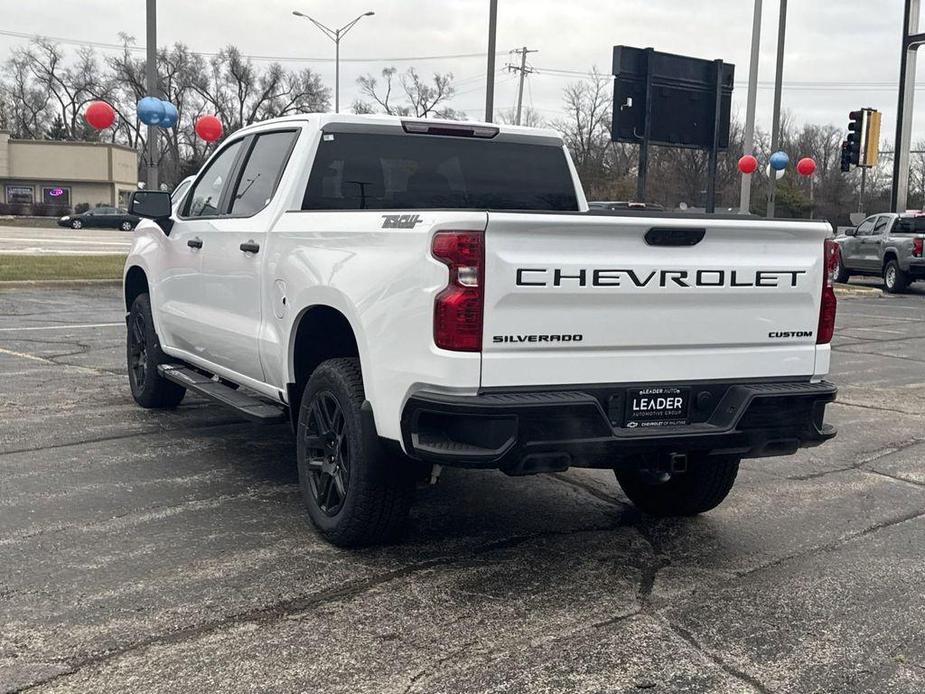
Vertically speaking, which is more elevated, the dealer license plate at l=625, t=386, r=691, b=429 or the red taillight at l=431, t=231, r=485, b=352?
the red taillight at l=431, t=231, r=485, b=352

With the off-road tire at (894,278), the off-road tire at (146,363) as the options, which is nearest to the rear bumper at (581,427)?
the off-road tire at (146,363)

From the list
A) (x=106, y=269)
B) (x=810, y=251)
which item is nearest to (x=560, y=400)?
(x=810, y=251)

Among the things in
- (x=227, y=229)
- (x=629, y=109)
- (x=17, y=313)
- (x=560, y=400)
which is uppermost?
(x=629, y=109)

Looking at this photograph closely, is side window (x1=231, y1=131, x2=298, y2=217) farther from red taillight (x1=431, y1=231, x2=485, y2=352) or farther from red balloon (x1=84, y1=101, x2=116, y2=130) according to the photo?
red balloon (x1=84, y1=101, x2=116, y2=130)

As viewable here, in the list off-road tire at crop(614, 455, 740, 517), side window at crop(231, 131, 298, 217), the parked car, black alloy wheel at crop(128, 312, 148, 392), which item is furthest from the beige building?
off-road tire at crop(614, 455, 740, 517)

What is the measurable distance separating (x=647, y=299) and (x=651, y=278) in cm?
9

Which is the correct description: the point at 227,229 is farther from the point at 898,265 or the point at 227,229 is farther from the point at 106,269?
the point at 898,265

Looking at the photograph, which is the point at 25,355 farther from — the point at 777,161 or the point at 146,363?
the point at 777,161

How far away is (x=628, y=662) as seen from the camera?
11.5 feet

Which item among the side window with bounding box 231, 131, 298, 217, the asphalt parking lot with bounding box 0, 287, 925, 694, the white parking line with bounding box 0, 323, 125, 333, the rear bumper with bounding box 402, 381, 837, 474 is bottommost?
the white parking line with bounding box 0, 323, 125, 333

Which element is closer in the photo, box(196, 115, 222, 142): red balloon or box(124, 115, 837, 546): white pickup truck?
box(124, 115, 837, 546): white pickup truck

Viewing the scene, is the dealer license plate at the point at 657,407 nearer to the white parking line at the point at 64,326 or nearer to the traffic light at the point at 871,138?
the white parking line at the point at 64,326

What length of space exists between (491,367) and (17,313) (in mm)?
11496

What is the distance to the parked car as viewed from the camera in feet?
177
